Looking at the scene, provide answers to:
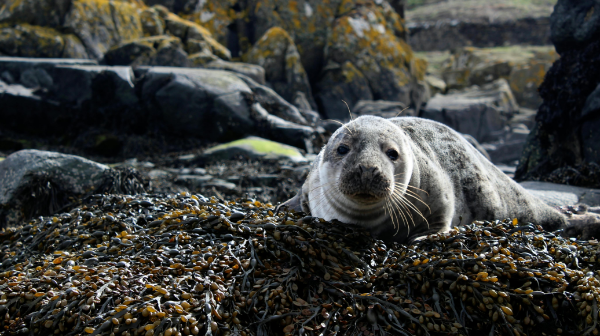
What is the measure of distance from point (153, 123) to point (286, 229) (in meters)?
6.68

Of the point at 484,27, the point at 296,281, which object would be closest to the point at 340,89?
the point at 296,281

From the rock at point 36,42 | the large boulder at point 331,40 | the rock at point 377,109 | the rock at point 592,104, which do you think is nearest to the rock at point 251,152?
the rock at point 592,104

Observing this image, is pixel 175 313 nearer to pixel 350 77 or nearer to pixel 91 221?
pixel 91 221

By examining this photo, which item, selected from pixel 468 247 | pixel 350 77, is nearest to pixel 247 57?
pixel 350 77

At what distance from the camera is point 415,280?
103 inches

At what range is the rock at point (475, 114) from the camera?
48.9 feet

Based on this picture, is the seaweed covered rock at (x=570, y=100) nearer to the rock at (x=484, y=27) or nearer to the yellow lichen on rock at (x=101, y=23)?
the yellow lichen on rock at (x=101, y=23)

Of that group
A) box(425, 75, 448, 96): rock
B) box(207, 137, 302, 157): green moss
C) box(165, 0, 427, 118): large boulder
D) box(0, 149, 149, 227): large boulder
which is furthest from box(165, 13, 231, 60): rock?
box(425, 75, 448, 96): rock

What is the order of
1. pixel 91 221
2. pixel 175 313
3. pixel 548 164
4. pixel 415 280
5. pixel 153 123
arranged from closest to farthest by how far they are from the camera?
pixel 175 313 → pixel 415 280 → pixel 91 221 → pixel 548 164 → pixel 153 123

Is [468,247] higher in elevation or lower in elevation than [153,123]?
higher

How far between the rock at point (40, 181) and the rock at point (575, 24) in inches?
275

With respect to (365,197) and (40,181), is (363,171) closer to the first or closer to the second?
(365,197)

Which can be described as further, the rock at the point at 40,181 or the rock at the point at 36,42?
the rock at the point at 36,42

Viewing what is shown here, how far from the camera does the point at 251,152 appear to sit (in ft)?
25.9
